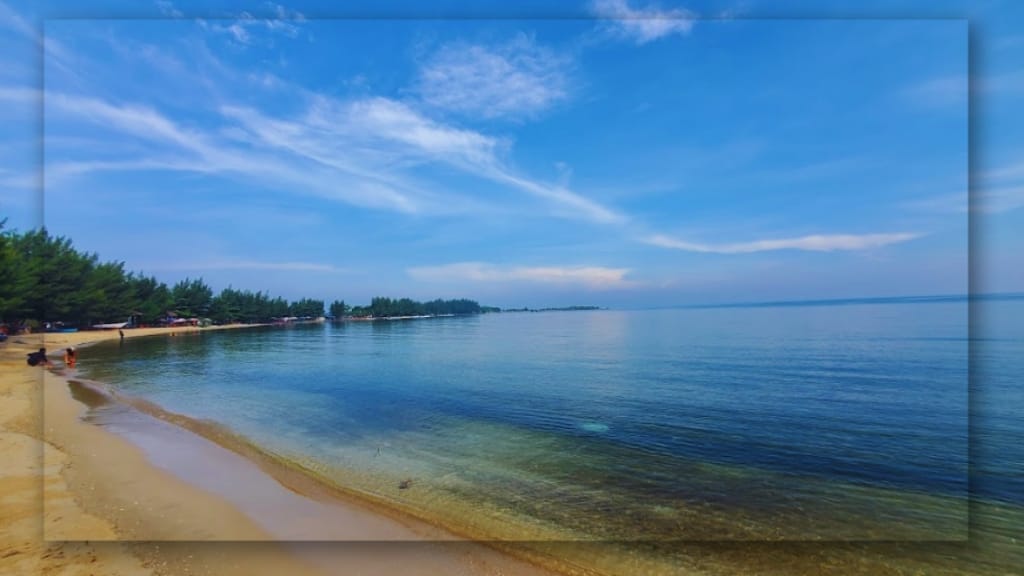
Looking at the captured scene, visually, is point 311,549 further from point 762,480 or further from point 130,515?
point 762,480

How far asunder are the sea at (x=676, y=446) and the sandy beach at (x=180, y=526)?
92 centimetres

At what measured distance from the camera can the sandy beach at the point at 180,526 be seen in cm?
546

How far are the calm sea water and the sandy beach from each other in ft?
3.57

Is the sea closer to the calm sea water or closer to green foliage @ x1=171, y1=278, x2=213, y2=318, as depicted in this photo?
the calm sea water

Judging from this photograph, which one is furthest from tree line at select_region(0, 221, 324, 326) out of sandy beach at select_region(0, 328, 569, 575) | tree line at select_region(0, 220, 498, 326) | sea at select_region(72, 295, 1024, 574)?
sandy beach at select_region(0, 328, 569, 575)

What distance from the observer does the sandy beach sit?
546 centimetres

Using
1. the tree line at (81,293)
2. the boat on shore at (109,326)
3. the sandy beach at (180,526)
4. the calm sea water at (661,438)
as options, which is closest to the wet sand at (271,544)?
the sandy beach at (180,526)

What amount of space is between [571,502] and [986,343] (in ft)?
105

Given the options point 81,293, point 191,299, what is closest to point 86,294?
point 81,293

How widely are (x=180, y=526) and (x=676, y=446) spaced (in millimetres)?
10457

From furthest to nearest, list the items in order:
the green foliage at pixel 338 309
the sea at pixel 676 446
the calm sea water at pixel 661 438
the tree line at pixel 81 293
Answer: the green foliage at pixel 338 309 < the tree line at pixel 81 293 < the calm sea water at pixel 661 438 < the sea at pixel 676 446

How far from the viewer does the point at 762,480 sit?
9.18 metres

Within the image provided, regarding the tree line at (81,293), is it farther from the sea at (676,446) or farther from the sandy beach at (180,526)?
the sandy beach at (180,526)

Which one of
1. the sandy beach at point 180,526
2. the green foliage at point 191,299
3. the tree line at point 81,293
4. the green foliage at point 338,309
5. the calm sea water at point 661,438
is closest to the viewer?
the sandy beach at point 180,526
